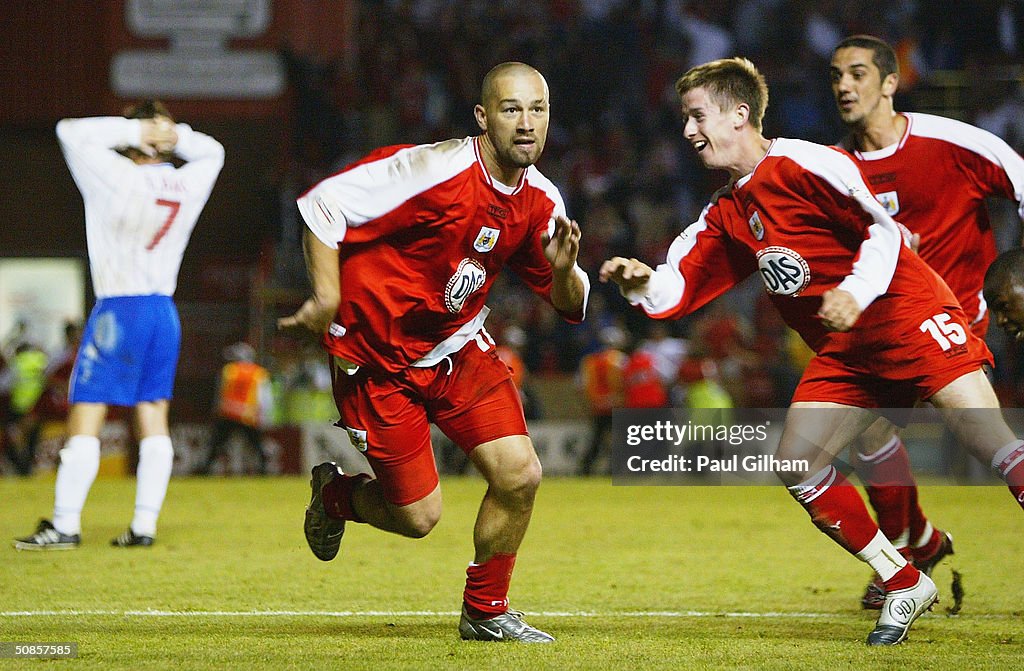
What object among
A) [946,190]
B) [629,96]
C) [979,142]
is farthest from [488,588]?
[629,96]

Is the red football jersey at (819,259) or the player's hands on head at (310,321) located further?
the red football jersey at (819,259)

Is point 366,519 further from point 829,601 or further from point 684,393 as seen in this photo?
point 684,393

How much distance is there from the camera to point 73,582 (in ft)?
21.3

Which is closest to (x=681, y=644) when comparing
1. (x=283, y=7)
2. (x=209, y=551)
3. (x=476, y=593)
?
(x=476, y=593)

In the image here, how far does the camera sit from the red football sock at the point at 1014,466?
4840 millimetres

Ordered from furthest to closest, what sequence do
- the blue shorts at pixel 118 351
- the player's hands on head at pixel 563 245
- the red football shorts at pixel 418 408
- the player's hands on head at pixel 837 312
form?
1. the blue shorts at pixel 118 351
2. the red football shorts at pixel 418 408
3. the player's hands on head at pixel 563 245
4. the player's hands on head at pixel 837 312

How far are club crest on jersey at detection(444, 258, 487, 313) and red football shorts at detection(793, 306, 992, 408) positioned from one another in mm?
1340

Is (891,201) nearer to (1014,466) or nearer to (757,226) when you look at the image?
(757,226)

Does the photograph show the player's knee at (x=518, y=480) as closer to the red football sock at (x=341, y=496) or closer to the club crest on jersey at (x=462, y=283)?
the club crest on jersey at (x=462, y=283)

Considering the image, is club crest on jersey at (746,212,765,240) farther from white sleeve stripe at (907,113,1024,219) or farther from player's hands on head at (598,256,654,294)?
white sleeve stripe at (907,113,1024,219)

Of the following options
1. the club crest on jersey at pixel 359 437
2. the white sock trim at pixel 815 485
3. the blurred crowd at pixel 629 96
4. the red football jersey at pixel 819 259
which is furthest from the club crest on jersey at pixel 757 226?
the blurred crowd at pixel 629 96

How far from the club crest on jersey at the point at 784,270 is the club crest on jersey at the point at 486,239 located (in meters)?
1.02

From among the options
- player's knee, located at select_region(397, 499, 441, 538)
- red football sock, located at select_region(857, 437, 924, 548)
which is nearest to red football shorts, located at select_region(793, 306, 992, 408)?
red football sock, located at select_region(857, 437, 924, 548)

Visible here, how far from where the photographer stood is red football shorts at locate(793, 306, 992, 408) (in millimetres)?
4957
